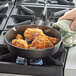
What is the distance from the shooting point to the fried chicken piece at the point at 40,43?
0.68 metres

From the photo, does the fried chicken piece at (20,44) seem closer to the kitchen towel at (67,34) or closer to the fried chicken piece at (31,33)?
the fried chicken piece at (31,33)

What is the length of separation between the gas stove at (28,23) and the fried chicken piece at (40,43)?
0.05 metres

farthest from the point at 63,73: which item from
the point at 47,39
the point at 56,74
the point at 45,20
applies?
the point at 45,20

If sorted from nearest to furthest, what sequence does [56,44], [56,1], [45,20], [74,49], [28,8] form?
[56,44]
[74,49]
[45,20]
[28,8]
[56,1]

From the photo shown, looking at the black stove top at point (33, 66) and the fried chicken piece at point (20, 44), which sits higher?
the fried chicken piece at point (20, 44)

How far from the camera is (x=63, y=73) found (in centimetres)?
73

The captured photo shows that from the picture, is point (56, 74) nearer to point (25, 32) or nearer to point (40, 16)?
point (25, 32)

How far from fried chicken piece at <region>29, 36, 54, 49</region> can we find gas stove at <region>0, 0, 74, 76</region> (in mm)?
51

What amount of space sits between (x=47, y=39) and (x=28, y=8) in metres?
0.42

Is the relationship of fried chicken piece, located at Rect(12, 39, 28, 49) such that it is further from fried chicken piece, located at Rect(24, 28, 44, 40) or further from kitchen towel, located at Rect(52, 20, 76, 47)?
kitchen towel, located at Rect(52, 20, 76, 47)

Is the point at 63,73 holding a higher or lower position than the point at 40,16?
lower

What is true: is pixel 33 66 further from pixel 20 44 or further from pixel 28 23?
pixel 28 23

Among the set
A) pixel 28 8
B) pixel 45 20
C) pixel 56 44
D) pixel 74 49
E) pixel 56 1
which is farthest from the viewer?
pixel 56 1

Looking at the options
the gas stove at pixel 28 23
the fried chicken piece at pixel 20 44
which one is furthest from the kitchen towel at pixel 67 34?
the fried chicken piece at pixel 20 44
